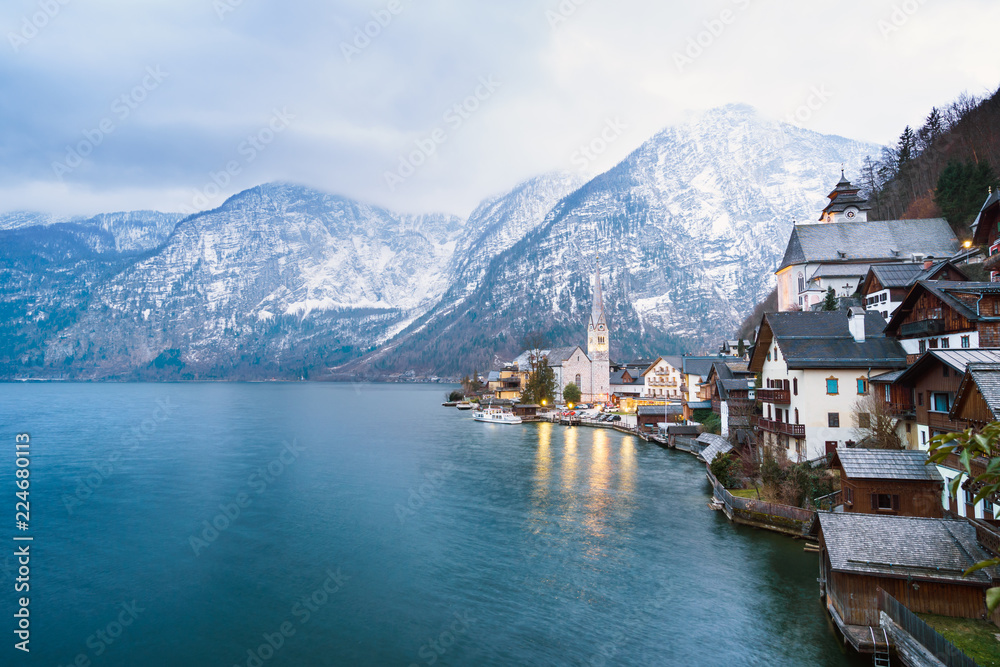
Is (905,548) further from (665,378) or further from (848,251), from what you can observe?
(665,378)

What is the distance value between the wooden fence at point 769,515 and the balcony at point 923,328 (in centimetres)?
1290

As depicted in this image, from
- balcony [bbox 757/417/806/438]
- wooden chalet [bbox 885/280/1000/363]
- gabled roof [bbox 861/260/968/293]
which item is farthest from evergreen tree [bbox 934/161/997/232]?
balcony [bbox 757/417/806/438]

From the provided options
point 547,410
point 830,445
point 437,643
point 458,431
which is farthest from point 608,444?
point 437,643

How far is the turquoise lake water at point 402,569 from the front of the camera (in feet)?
73.8

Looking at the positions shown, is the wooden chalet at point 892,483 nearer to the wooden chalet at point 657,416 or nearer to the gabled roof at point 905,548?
the gabled roof at point 905,548

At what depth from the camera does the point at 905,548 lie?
20.4 meters

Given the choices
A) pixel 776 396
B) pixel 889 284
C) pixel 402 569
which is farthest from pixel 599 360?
pixel 402 569

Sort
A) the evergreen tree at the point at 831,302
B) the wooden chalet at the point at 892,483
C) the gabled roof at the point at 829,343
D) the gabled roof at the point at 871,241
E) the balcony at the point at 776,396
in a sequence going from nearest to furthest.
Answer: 1. the wooden chalet at the point at 892,483
2. the gabled roof at the point at 829,343
3. the balcony at the point at 776,396
4. the evergreen tree at the point at 831,302
5. the gabled roof at the point at 871,241

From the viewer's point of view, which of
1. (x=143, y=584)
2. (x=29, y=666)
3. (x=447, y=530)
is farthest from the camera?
(x=447, y=530)

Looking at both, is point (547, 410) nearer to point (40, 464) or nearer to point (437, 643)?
point (40, 464)

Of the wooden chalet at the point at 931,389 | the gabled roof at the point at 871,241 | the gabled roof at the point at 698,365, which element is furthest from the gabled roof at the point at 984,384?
the gabled roof at the point at 698,365

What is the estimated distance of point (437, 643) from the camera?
22.8 meters

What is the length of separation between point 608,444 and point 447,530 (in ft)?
136

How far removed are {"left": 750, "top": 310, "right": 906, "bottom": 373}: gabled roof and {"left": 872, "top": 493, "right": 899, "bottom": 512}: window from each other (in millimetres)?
12832
